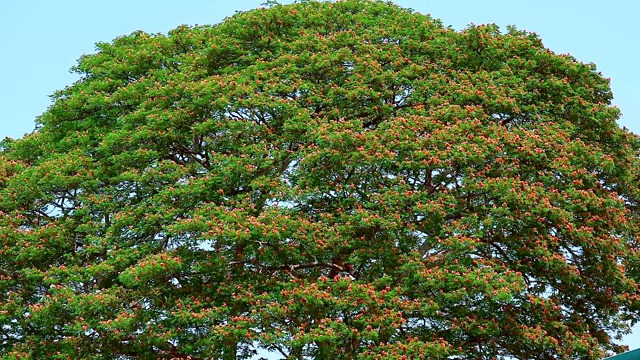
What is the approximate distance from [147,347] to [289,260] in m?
3.19

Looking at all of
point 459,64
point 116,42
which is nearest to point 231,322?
point 459,64

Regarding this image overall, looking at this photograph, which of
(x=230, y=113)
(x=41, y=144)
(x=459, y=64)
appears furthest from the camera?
(x=41, y=144)

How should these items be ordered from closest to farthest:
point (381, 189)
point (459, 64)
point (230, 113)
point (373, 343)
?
point (373, 343), point (381, 189), point (230, 113), point (459, 64)

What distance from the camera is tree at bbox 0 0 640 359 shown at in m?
15.7

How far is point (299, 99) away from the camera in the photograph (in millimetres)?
18281

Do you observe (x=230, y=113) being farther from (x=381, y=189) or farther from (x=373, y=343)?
(x=373, y=343)

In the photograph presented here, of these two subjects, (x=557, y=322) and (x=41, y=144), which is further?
(x=41, y=144)

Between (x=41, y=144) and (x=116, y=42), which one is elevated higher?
(x=116, y=42)

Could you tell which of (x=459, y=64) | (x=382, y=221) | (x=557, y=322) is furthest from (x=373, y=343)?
(x=459, y=64)

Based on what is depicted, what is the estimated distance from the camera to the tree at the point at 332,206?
1571 cm

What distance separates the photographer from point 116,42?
21906mm

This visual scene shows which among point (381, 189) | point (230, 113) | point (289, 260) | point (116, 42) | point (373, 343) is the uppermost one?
point (116, 42)

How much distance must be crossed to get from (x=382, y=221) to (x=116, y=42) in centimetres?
968

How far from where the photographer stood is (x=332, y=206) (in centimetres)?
1664
